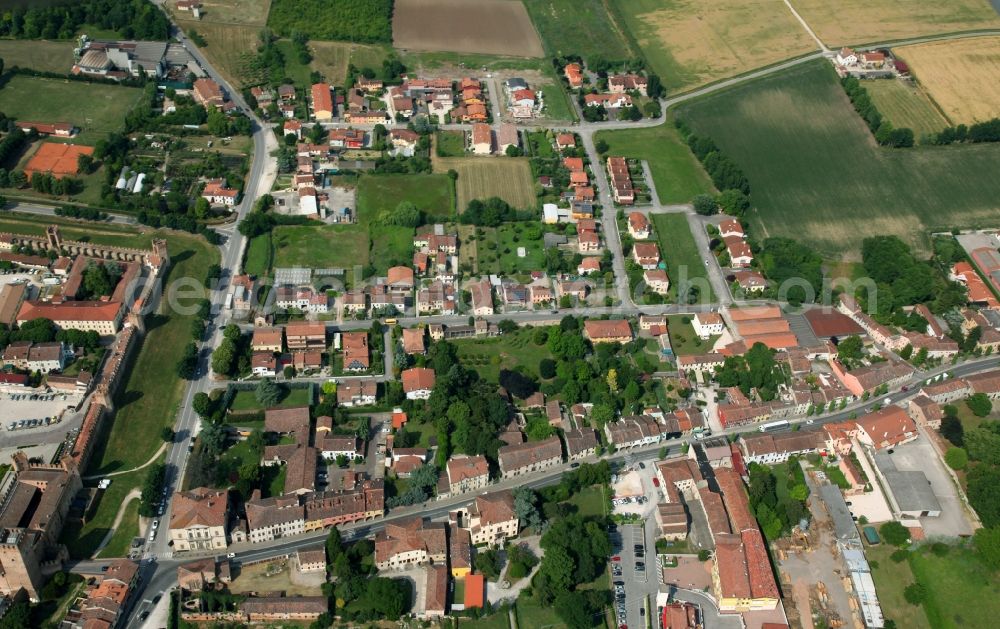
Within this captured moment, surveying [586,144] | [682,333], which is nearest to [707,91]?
[586,144]

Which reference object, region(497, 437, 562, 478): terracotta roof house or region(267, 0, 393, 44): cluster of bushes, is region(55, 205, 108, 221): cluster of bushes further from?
region(497, 437, 562, 478): terracotta roof house

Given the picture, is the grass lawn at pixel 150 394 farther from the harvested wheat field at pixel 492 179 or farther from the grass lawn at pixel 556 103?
the grass lawn at pixel 556 103

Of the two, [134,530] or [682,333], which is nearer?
[134,530]

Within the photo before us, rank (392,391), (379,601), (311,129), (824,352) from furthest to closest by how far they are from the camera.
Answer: (311,129) → (824,352) → (392,391) → (379,601)

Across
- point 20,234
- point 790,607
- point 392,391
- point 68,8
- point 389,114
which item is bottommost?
point 790,607

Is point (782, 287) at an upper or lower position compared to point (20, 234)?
lower

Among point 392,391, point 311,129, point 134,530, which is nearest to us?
point 134,530

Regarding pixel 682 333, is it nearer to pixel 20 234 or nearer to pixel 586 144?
pixel 586 144

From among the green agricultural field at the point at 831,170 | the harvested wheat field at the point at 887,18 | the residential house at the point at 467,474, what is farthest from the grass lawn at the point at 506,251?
the harvested wheat field at the point at 887,18
